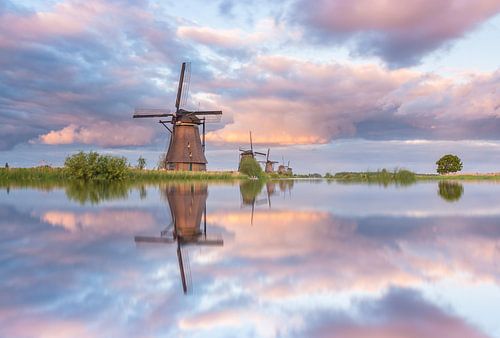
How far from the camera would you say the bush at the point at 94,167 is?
3391 centimetres

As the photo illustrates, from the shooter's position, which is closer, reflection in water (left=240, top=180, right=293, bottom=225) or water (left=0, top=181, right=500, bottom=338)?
water (left=0, top=181, right=500, bottom=338)

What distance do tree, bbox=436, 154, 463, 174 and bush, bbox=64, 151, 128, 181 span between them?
66.6 metres

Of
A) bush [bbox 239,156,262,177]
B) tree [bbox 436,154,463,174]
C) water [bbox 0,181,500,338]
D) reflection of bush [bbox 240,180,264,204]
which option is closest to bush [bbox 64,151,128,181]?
reflection of bush [bbox 240,180,264,204]

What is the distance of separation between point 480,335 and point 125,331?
2.63 m

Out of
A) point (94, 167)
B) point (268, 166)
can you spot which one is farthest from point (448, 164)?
point (94, 167)

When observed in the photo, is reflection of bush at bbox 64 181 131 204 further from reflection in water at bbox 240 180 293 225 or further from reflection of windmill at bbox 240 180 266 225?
reflection in water at bbox 240 180 293 225

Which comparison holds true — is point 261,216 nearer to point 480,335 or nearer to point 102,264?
point 102,264

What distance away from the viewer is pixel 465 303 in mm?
3943

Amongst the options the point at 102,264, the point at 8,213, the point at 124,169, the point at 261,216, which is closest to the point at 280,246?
the point at 102,264

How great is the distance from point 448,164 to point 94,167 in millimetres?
68900

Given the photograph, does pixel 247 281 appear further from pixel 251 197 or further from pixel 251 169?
pixel 251 169

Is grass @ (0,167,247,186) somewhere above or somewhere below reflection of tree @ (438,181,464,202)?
above

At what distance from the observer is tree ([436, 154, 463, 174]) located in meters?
81.2

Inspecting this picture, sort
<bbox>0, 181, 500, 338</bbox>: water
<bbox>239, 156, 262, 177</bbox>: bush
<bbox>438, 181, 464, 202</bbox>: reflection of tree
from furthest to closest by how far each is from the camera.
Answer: <bbox>239, 156, 262, 177</bbox>: bush
<bbox>438, 181, 464, 202</bbox>: reflection of tree
<bbox>0, 181, 500, 338</bbox>: water
